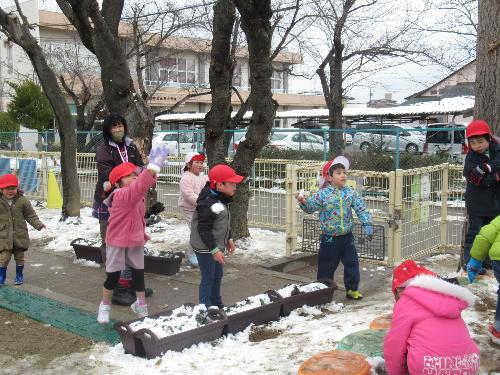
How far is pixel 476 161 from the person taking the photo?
5.54m

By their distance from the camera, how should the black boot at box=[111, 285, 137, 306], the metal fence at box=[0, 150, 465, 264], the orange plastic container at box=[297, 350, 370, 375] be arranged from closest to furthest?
the orange plastic container at box=[297, 350, 370, 375] → the black boot at box=[111, 285, 137, 306] → the metal fence at box=[0, 150, 465, 264]

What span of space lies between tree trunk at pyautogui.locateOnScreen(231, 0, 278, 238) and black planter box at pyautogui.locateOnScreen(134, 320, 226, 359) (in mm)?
3826

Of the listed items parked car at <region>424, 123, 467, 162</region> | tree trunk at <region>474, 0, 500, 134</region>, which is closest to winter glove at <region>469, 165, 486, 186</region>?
tree trunk at <region>474, 0, 500, 134</region>

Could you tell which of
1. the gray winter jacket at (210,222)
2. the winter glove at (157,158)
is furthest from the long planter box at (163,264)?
the winter glove at (157,158)

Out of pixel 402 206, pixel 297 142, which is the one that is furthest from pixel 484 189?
pixel 297 142

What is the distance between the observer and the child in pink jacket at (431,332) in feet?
9.53

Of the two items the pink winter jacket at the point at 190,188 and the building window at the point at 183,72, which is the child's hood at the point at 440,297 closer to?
the pink winter jacket at the point at 190,188

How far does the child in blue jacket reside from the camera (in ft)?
18.3

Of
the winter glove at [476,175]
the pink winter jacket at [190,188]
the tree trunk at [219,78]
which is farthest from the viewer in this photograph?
the tree trunk at [219,78]

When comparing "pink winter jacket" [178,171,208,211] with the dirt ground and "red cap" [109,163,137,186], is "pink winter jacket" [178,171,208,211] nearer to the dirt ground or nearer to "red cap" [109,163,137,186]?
"red cap" [109,163,137,186]

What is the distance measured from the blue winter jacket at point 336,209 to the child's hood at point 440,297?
256 cm

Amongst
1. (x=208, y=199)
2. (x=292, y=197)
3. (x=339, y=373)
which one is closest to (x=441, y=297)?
(x=339, y=373)

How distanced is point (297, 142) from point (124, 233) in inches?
534

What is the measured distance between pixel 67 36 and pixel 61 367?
107 feet
